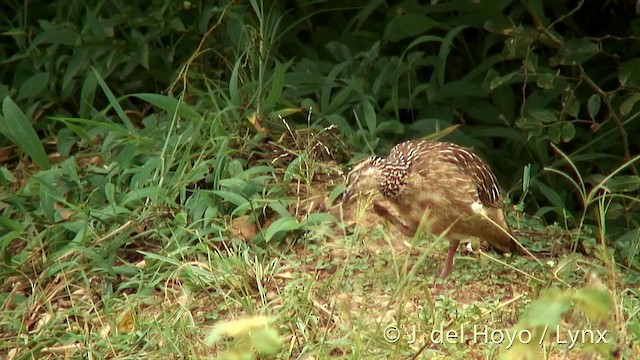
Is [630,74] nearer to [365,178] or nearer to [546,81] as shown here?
[546,81]

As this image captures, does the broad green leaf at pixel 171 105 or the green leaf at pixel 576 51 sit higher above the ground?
the green leaf at pixel 576 51

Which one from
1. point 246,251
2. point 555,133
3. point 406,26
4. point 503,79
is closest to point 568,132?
point 555,133

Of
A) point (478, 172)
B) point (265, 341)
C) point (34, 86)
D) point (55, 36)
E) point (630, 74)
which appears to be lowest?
point (34, 86)

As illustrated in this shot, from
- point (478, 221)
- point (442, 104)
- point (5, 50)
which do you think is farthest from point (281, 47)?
point (478, 221)

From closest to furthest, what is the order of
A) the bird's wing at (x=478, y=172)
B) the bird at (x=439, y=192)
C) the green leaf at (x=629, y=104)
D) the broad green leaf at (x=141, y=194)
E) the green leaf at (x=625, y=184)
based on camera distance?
the bird at (x=439, y=192)
the bird's wing at (x=478, y=172)
the broad green leaf at (x=141, y=194)
the green leaf at (x=625, y=184)
the green leaf at (x=629, y=104)

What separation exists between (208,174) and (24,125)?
3.78 ft

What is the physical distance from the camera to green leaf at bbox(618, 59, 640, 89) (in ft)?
22.9

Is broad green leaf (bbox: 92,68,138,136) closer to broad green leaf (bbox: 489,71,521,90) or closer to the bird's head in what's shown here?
the bird's head

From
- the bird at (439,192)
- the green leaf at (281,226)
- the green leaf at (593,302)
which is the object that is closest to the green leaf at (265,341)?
the green leaf at (593,302)

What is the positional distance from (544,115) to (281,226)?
1728 millimetres

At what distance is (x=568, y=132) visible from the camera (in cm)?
692

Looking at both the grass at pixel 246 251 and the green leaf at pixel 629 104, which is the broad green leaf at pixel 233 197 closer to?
the grass at pixel 246 251

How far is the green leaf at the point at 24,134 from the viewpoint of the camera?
7.06 m

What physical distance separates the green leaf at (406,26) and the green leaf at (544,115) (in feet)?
2.96
